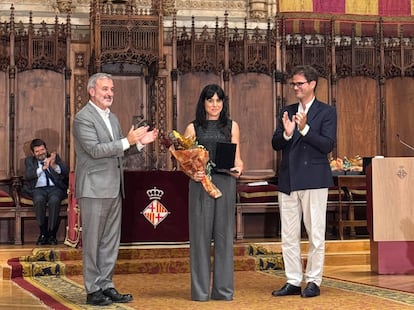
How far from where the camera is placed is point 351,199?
32.9 ft

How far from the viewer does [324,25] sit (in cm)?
1218

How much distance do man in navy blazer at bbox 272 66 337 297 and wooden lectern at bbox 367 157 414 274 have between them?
5.57 ft

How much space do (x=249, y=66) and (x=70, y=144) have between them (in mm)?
2717

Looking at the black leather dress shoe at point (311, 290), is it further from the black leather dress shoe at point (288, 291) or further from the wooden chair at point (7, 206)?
the wooden chair at point (7, 206)

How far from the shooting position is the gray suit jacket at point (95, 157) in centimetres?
543

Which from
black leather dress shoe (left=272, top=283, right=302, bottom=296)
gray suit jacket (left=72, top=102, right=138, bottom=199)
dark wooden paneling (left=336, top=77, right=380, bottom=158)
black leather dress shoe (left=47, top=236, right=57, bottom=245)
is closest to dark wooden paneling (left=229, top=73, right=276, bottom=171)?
dark wooden paneling (left=336, top=77, right=380, bottom=158)

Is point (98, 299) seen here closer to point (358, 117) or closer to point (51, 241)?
point (51, 241)

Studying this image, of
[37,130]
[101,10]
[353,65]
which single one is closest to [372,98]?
[353,65]

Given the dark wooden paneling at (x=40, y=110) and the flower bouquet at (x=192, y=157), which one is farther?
the dark wooden paneling at (x=40, y=110)

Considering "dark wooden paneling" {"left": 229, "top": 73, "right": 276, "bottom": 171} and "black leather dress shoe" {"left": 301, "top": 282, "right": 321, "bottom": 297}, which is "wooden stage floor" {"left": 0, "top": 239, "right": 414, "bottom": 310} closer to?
"black leather dress shoe" {"left": 301, "top": 282, "right": 321, "bottom": 297}

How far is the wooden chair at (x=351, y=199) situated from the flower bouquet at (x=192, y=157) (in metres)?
4.28

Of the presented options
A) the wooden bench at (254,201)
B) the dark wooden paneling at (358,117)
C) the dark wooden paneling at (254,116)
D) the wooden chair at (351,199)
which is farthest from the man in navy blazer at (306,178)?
the dark wooden paneling at (358,117)

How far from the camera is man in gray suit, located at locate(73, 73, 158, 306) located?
17.8ft

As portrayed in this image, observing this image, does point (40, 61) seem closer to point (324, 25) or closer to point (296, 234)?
point (324, 25)
